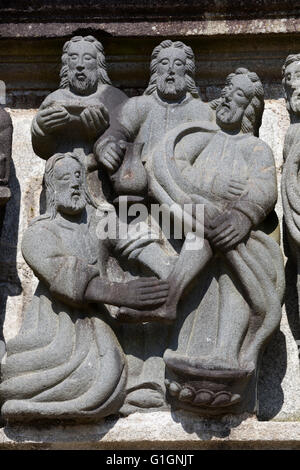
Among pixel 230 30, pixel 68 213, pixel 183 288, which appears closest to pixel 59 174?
pixel 68 213

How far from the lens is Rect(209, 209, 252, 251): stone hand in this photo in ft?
19.5

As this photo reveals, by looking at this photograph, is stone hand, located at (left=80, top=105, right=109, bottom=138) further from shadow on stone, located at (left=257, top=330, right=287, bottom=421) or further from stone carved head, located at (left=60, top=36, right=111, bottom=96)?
shadow on stone, located at (left=257, top=330, right=287, bottom=421)

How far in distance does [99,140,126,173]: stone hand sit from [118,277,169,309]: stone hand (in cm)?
A: 60

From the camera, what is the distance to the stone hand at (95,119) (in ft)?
20.6

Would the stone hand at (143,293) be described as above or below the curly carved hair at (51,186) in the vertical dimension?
below

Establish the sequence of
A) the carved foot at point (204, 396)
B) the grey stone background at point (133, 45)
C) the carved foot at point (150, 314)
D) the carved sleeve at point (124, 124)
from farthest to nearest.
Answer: the grey stone background at point (133, 45)
the carved sleeve at point (124, 124)
the carved foot at point (150, 314)
the carved foot at point (204, 396)

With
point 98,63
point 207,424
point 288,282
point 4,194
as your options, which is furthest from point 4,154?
point 207,424

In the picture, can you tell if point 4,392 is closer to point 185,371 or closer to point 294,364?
point 185,371

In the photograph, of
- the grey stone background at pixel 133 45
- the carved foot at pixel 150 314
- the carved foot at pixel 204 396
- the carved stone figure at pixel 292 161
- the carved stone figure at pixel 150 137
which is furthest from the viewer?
the grey stone background at pixel 133 45

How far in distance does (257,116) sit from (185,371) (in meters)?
1.34

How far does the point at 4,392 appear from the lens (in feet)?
19.0

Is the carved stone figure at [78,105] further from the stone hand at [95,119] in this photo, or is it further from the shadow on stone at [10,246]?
the shadow on stone at [10,246]

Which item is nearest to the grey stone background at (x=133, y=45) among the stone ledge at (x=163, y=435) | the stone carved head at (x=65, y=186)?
the stone carved head at (x=65, y=186)

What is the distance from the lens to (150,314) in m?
5.83
